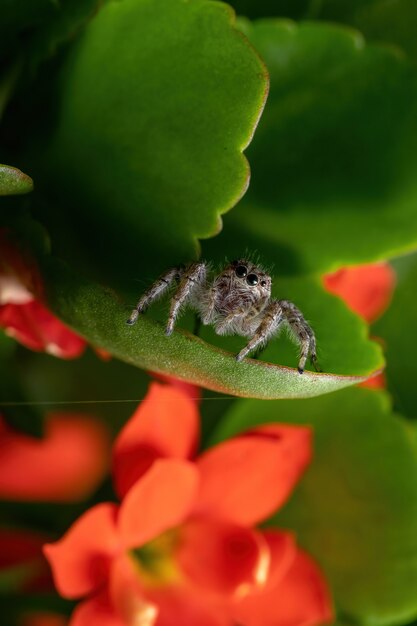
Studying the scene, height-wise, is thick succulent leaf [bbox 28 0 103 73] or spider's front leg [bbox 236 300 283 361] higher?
thick succulent leaf [bbox 28 0 103 73]

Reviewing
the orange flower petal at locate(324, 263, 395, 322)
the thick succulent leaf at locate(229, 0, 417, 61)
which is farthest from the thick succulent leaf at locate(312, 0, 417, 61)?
the orange flower petal at locate(324, 263, 395, 322)

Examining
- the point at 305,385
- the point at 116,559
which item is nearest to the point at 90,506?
the point at 116,559

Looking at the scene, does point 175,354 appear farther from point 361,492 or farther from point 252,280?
point 361,492

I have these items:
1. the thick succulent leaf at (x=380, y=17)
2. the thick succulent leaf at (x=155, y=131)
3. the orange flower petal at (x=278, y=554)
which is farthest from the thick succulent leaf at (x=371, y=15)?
the orange flower petal at (x=278, y=554)

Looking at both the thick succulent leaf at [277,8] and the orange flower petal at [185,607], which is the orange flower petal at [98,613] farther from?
the thick succulent leaf at [277,8]

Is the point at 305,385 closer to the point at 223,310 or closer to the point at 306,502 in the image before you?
the point at 223,310

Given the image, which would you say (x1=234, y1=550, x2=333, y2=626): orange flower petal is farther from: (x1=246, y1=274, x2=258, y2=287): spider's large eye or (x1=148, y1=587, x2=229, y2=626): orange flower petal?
(x1=246, y1=274, x2=258, y2=287): spider's large eye
